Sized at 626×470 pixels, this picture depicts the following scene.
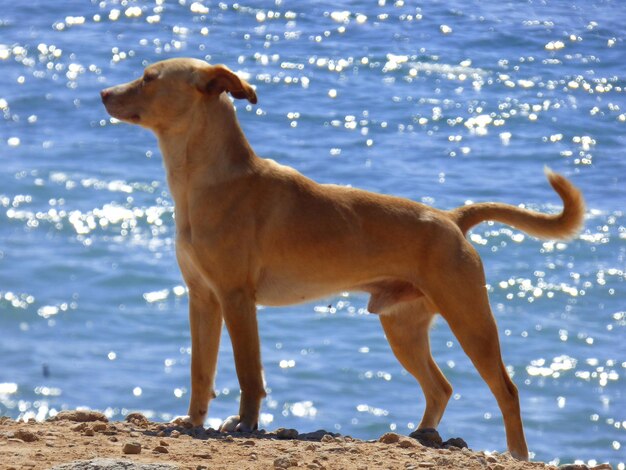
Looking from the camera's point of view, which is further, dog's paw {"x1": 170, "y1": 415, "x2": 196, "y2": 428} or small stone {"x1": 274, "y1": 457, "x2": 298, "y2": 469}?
dog's paw {"x1": 170, "y1": 415, "x2": 196, "y2": 428}

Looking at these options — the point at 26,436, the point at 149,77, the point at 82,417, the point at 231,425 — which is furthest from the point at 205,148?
the point at 26,436

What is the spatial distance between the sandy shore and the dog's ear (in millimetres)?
1660

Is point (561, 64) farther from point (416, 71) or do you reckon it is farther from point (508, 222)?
point (508, 222)

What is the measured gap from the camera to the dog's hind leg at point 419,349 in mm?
7441

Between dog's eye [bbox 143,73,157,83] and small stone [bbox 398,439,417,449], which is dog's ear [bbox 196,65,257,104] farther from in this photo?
small stone [bbox 398,439,417,449]

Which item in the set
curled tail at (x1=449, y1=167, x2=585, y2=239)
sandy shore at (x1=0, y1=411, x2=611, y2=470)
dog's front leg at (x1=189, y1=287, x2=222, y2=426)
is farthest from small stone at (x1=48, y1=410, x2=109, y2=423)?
curled tail at (x1=449, y1=167, x2=585, y2=239)

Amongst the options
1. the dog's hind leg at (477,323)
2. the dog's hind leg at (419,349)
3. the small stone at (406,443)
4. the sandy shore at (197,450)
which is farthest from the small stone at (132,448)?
the dog's hind leg at (419,349)

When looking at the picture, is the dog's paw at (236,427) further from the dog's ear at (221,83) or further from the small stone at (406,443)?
the dog's ear at (221,83)

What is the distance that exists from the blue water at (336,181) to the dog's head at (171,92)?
3.61m

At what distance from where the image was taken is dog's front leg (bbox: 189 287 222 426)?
7.17 metres

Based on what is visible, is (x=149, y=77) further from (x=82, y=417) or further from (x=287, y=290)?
(x=82, y=417)

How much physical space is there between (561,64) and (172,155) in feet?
45.3

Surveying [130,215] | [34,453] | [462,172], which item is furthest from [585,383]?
[34,453]

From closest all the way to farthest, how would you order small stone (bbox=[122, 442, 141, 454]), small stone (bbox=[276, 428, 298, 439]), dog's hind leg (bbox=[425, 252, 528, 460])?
small stone (bbox=[122, 442, 141, 454]) → small stone (bbox=[276, 428, 298, 439]) → dog's hind leg (bbox=[425, 252, 528, 460])
